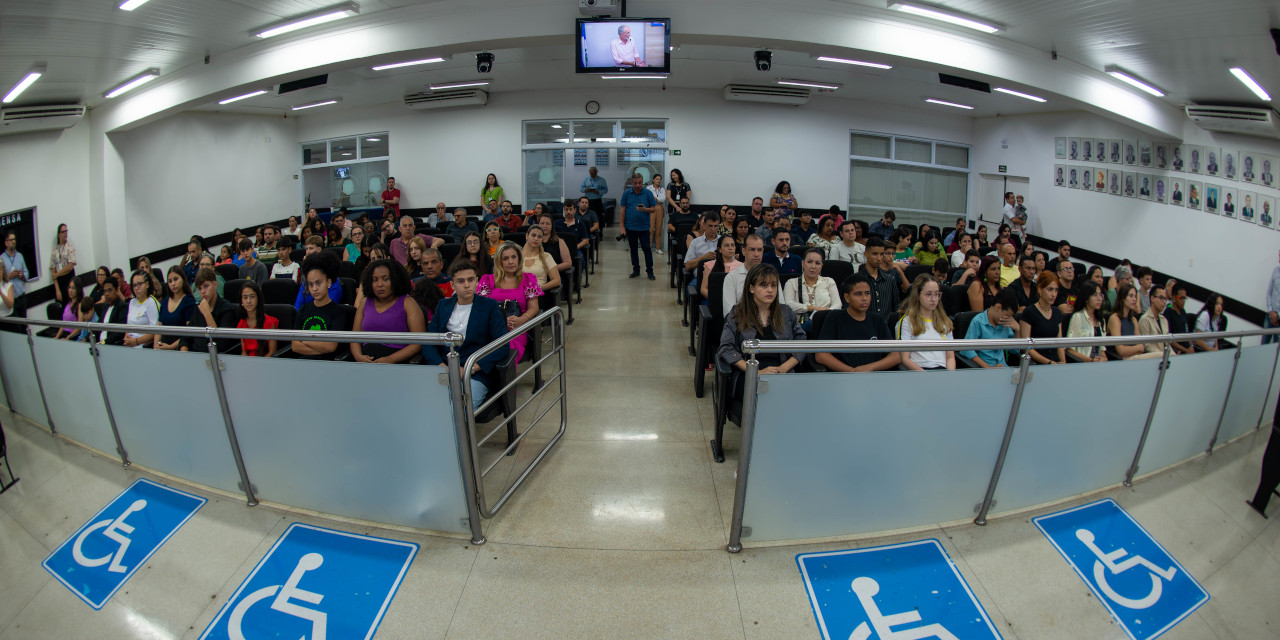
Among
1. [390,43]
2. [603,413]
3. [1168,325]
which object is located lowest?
[603,413]

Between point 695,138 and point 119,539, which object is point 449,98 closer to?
point 695,138

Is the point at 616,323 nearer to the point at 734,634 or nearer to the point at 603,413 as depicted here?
the point at 603,413

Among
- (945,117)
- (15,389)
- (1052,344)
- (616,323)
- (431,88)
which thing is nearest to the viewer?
(1052,344)

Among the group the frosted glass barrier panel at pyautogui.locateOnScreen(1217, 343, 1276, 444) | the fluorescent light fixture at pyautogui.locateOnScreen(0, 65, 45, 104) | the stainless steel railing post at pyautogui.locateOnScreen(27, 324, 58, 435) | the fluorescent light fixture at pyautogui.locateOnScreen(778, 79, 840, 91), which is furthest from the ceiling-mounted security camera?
the fluorescent light fixture at pyautogui.locateOnScreen(0, 65, 45, 104)

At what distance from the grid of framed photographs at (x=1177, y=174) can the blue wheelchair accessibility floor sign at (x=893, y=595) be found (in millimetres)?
8142

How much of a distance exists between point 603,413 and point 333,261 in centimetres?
220

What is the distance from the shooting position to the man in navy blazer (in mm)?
3395

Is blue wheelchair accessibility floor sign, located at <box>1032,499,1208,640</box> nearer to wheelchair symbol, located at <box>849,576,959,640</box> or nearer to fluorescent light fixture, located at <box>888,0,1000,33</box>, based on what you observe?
wheelchair symbol, located at <box>849,576,959,640</box>

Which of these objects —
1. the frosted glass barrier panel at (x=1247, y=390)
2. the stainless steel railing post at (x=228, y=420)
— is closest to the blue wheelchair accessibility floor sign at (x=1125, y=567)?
the frosted glass barrier panel at (x=1247, y=390)

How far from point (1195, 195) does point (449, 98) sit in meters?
12.1

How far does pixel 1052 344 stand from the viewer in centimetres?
266

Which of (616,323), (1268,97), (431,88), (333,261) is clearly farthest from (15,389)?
(1268,97)

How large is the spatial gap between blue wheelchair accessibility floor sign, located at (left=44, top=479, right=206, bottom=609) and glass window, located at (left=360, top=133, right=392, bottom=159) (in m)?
11.4

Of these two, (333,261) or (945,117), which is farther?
(945,117)
